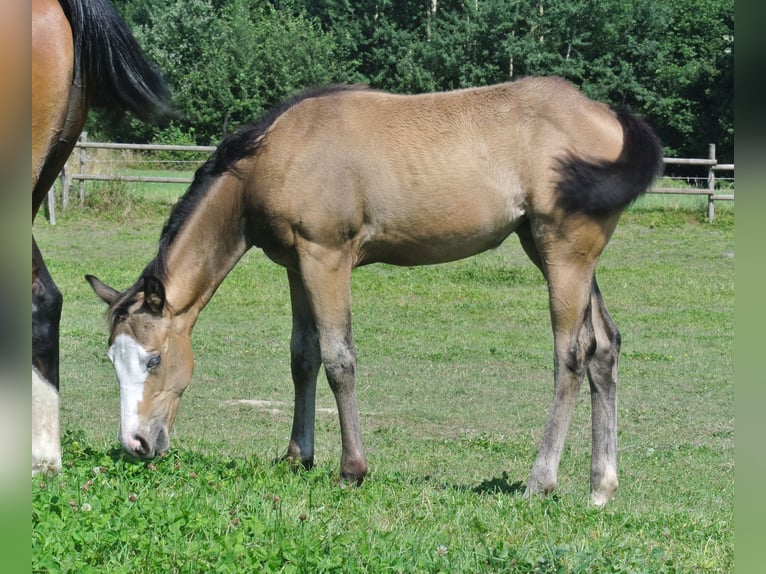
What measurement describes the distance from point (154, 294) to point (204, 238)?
49cm

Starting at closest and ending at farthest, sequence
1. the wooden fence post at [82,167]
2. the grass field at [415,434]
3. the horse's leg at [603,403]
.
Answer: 1. the grass field at [415,434]
2. the horse's leg at [603,403]
3. the wooden fence post at [82,167]

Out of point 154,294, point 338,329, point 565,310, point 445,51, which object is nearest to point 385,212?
point 338,329

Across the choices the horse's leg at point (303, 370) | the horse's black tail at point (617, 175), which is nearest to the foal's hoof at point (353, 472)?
the horse's leg at point (303, 370)

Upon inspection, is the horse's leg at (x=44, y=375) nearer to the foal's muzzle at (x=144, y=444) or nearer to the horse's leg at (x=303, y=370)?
the foal's muzzle at (x=144, y=444)

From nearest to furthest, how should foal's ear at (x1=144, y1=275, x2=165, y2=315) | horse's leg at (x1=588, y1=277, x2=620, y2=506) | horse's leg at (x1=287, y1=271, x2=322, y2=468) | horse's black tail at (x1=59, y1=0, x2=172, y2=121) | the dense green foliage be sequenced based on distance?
horse's black tail at (x1=59, y1=0, x2=172, y2=121) → foal's ear at (x1=144, y1=275, x2=165, y2=315) → horse's leg at (x1=588, y1=277, x2=620, y2=506) → horse's leg at (x1=287, y1=271, x2=322, y2=468) → the dense green foliage

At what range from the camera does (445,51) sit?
39.5 m

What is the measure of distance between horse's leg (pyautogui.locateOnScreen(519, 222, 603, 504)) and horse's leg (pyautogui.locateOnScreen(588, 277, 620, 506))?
0.24 m

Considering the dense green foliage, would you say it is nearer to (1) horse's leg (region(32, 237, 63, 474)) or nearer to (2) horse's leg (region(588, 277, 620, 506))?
(2) horse's leg (region(588, 277, 620, 506))

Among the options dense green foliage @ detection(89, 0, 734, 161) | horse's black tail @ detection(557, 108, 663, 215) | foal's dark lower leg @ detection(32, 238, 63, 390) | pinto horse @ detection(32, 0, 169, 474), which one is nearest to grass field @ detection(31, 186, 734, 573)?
pinto horse @ detection(32, 0, 169, 474)

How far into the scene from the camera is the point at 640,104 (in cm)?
3806

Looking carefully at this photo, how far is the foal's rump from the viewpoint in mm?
5539

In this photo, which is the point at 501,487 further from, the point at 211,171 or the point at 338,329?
the point at 211,171

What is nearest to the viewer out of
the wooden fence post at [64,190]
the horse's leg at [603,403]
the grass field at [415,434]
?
the grass field at [415,434]

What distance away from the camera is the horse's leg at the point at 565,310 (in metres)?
5.66
